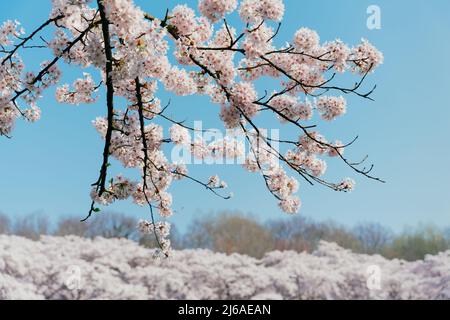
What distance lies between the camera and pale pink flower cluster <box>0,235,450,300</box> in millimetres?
18953

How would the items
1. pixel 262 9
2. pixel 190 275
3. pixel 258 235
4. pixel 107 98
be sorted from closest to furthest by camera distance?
pixel 262 9 → pixel 107 98 → pixel 190 275 → pixel 258 235

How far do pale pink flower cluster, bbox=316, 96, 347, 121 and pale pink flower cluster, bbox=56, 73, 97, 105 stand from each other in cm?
194

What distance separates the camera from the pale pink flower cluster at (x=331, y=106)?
4.61 metres

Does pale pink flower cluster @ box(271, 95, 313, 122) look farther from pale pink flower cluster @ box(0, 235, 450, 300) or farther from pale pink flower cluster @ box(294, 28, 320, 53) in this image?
pale pink flower cluster @ box(0, 235, 450, 300)

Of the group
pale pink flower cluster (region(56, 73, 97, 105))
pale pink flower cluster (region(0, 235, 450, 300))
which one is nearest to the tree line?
pale pink flower cluster (region(0, 235, 450, 300))

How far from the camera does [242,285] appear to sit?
21.1 m

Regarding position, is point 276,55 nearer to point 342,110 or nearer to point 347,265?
point 342,110

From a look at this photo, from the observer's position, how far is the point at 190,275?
68.8 feet

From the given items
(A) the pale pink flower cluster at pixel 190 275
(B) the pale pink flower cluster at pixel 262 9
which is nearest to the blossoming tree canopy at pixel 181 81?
(B) the pale pink flower cluster at pixel 262 9

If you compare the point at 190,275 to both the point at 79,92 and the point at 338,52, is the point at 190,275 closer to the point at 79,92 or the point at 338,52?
the point at 79,92

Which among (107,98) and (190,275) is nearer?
(107,98)

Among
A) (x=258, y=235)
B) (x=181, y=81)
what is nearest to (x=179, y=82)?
(x=181, y=81)

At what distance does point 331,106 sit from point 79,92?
216 cm

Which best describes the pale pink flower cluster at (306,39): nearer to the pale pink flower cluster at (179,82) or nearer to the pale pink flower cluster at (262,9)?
the pale pink flower cluster at (262,9)
